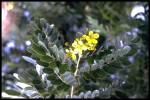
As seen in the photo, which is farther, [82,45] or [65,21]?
[65,21]

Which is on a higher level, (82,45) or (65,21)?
(65,21)

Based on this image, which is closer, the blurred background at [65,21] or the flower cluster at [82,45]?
the flower cluster at [82,45]

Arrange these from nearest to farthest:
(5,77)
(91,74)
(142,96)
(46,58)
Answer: (46,58) → (91,74) → (5,77) → (142,96)

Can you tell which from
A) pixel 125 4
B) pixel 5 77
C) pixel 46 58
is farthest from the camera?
pixel 125 4

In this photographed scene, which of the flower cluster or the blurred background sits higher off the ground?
the blurred background

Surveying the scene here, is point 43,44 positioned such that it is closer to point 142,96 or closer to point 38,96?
point 38,96

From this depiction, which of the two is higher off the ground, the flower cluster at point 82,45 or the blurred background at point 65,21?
the blurred background at point 65,21

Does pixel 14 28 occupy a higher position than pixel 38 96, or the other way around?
pixel 14 28

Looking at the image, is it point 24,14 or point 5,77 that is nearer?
point 5,77

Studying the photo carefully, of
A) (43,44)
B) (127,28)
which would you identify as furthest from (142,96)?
(43,44)

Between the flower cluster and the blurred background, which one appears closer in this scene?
the flower cluster

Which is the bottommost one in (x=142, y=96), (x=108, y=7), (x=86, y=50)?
(x=142, y=96)
